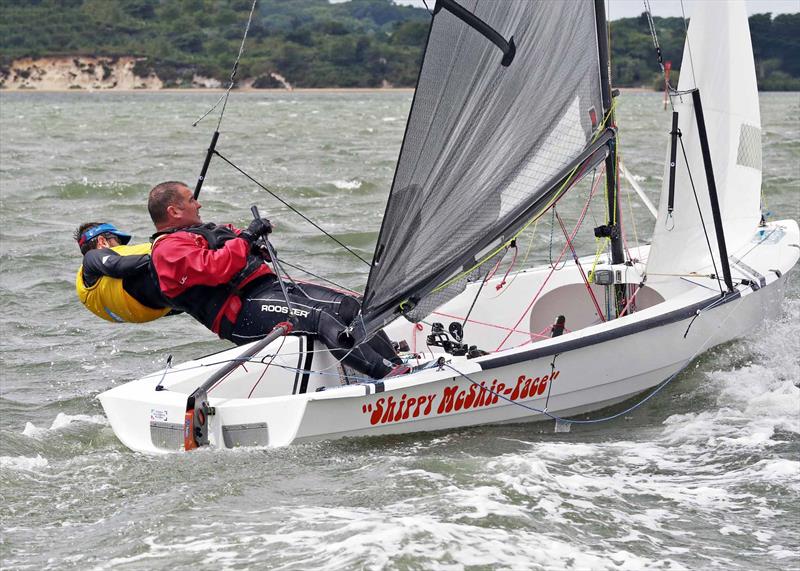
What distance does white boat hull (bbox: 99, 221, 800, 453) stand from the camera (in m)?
4.66

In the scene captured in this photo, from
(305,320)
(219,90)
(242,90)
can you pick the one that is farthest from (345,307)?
(242,90)

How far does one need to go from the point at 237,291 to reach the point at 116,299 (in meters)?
0.50

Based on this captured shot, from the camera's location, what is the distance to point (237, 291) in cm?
497

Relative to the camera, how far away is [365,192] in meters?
14.0

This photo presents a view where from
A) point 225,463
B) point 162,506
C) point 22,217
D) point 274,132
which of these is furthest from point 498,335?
point 274,132

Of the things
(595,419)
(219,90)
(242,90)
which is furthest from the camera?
(242,90)

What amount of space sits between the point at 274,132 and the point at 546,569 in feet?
77.2

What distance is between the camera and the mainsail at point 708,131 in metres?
5.82

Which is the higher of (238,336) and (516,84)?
(516,84)

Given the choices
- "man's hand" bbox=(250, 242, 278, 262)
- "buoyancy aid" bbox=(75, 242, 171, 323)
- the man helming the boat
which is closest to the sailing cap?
"buoyancy aid" bbox=(75, 242, 171, 323)

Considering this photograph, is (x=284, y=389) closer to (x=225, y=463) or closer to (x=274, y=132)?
(x=225, y=463)

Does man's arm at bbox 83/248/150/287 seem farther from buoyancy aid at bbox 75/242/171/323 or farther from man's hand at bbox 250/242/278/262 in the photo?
man's hand at bbox 250/242/278/262

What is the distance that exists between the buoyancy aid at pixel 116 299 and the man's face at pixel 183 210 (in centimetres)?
17

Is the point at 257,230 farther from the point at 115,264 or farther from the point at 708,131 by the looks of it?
the point at 708,131
